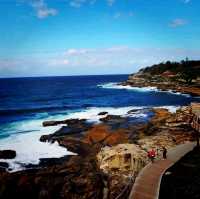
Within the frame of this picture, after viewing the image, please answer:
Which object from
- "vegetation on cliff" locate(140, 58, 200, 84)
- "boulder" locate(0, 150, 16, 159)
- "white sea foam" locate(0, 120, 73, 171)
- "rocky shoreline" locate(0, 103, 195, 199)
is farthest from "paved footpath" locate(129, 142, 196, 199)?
"vegetation on cliff" locate(140, 58, 200, 84)

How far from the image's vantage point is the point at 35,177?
2152cm

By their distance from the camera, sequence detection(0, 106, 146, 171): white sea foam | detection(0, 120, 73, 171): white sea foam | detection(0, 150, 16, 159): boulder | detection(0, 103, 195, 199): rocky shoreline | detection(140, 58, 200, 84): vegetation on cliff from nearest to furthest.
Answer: detection(0, 103, 195, 199): rocky shoreline, detection(0, 120, 73, 171): white sea foam, detection(0, 106, 146, 171): white sea foam, detection(0, 150, 16, 159): boulder, detection(140, 58, 200, 84): vegetation on cliff

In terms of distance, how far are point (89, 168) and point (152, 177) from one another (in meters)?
6.35

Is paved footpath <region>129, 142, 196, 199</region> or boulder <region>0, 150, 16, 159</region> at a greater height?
paved footpath <region>129, 142, 196, 199</region>

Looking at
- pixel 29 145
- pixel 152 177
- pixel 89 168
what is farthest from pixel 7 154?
pixel 152 177

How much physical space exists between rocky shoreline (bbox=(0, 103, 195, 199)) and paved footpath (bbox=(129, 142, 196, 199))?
1539 millimetres

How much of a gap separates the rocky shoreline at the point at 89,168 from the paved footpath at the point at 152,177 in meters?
1.54

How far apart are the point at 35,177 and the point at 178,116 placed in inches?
950

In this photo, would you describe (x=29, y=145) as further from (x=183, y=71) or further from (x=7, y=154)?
(x=183, y=71)

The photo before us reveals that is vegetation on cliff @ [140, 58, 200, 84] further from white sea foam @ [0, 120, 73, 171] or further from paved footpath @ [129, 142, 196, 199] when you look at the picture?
paved footpath @ [129, 142, 196, 199]

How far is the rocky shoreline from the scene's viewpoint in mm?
19531

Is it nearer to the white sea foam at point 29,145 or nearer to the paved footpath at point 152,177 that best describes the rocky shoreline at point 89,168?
the white sea foam at point 29,145

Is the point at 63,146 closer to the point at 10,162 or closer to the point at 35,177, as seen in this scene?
the point at 10,162

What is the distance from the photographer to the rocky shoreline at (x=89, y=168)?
19531 mm
